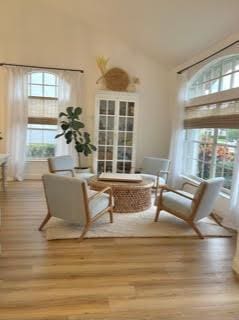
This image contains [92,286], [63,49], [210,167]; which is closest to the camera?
[92,286]

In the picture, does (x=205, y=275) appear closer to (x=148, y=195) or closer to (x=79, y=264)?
(x=79, y=264)

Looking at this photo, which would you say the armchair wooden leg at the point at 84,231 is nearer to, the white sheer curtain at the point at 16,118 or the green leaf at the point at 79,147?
the green leaf at the point at 79,147

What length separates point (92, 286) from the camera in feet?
7.57

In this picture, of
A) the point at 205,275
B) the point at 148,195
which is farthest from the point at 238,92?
the point at 205,275

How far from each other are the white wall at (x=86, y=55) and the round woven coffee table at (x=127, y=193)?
8.21 ft

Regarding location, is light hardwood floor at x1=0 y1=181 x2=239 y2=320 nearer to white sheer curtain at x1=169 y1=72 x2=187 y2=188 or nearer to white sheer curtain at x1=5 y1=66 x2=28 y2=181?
white sheer curtain at x1=169 y1=72 x2=187 y2=188

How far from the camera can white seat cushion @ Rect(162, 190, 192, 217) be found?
11.7 ft

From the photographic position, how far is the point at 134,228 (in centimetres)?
360

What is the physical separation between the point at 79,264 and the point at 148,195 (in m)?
1.94

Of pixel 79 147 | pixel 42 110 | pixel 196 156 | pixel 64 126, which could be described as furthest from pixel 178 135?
pixel 42 110

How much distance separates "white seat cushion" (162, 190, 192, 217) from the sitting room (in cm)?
3

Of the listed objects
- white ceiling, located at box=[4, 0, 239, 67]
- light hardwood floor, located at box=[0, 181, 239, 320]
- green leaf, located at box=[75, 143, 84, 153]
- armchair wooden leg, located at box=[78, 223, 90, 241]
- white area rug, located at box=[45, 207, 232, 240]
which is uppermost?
white ceiling, located at box=[4, 0, 239, 67]

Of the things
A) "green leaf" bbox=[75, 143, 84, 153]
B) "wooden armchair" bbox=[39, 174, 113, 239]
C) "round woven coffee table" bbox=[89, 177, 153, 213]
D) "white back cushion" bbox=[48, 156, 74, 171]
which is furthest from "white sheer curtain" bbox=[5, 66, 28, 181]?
"wooden armchair" bbox=[39, 174, 113, 239]

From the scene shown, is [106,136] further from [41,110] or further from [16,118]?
[16,118]
